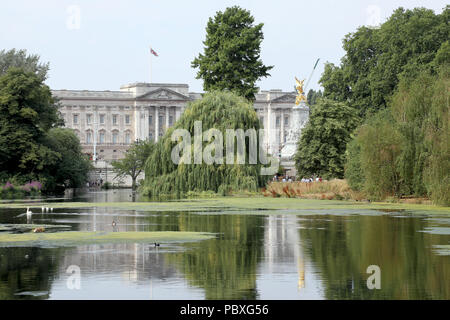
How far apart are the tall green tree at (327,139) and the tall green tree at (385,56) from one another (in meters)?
2.08

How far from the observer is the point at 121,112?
182 meters

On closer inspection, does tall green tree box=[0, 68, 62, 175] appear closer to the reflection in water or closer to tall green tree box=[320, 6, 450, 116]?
tall green tree box=[320, 6, 450, 116]

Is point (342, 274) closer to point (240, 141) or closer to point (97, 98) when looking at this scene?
point (240, 141)

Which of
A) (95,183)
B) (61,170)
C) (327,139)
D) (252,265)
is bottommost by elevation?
(252,265)

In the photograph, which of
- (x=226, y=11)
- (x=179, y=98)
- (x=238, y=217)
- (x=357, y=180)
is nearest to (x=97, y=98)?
(x=179, y=98)

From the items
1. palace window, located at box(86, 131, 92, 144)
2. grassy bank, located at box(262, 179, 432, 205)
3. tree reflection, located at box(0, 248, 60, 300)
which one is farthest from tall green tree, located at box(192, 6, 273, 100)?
palace window, located at box(86, 131, 92, 144)

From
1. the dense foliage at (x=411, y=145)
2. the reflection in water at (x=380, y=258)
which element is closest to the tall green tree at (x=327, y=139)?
the dense foliage at (x=411, y=145)

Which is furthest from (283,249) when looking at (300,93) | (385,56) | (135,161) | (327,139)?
(135,161)

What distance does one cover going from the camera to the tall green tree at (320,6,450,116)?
2520 inches

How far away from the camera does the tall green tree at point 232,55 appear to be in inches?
2825

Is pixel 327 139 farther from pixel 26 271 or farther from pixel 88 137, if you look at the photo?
pixel 88 137

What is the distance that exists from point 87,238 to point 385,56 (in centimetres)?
4863

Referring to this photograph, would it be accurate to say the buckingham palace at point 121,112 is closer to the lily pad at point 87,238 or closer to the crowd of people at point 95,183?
the crowd of people at point 95,183
